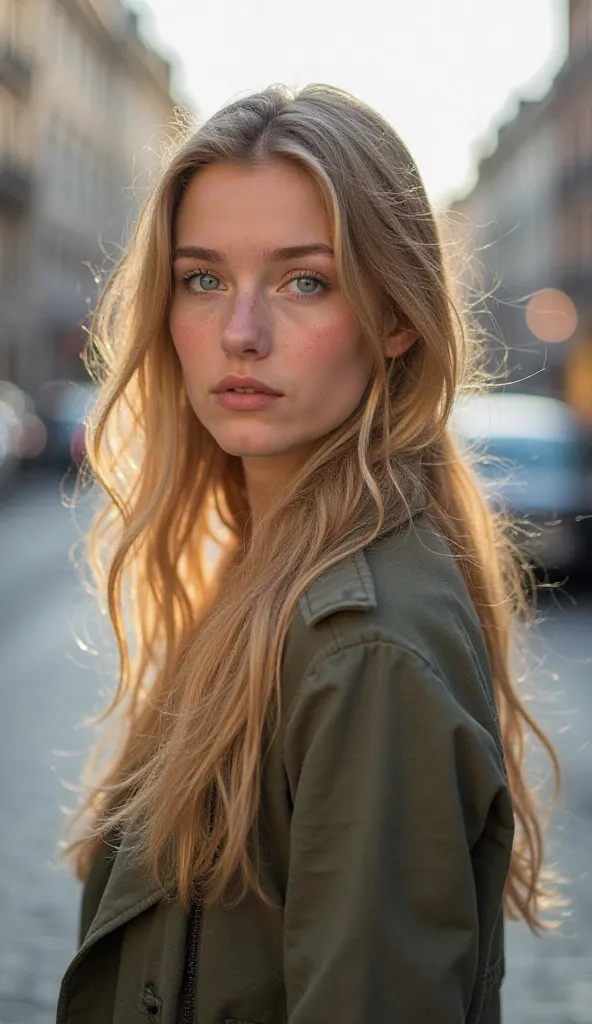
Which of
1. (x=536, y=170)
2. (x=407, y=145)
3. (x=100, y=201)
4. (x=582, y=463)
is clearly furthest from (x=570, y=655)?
(x=536, y=170)

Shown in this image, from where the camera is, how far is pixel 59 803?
18.1ft

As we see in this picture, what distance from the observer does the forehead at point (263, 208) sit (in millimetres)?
1715

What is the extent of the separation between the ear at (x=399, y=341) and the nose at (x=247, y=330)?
203mm

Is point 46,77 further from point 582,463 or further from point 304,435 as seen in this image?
point 304,435

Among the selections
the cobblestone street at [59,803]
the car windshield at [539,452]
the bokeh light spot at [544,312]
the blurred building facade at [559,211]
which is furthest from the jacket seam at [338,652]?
the blurred building facade at [559,211]

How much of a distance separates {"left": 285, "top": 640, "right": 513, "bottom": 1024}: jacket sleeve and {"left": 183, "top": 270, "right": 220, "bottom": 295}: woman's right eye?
701 mm

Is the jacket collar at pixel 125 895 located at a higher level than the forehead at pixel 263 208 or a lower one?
lower

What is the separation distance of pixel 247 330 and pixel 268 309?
5 centimetres

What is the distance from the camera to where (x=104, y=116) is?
5484 cm

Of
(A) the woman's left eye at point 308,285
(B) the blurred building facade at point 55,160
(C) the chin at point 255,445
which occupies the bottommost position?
(C) the chin at point 255,445

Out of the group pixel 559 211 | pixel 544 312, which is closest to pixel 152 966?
pixel 544 312

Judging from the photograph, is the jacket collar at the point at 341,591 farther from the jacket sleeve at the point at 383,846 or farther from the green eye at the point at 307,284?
the green eye at the point at 307,284

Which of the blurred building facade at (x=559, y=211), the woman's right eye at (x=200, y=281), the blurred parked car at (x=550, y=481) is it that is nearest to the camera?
the woman's right eye at (x=200, y=281)

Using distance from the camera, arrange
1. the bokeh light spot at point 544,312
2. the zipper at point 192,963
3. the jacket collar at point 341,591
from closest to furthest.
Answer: the jacket collar at point 341,591
the zipper at point 192,963
the bokeh light spot at point 544,312
